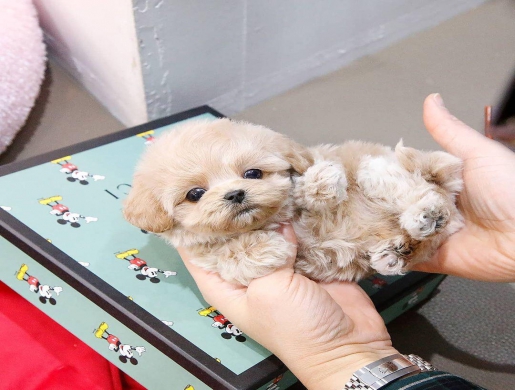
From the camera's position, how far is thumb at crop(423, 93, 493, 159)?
1.25m

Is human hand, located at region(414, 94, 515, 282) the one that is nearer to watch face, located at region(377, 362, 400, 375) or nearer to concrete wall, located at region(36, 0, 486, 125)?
watch face, located at region(377, 362, 400, 375)

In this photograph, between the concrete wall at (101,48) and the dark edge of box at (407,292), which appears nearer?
the dark edge of box at (407,292)

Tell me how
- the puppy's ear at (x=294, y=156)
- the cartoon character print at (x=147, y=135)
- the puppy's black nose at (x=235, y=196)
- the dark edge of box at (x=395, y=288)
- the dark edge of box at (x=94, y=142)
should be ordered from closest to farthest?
the puppy's black nose at (x=235, y=196) < the puppy's ear at (x=294, y=156) < the dark edge of box at (x=395, y=288) < the dark edge of box at (x=94, y=142) < the cartoon character print at (x=147, y=135)

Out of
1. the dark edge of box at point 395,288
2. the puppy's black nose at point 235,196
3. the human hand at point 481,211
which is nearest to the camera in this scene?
the puppy's black nose at point 235,196

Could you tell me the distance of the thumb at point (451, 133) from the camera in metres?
1.25

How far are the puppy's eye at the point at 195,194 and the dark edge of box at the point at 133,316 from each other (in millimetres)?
340

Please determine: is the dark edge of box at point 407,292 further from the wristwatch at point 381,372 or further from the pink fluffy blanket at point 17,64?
the pink fluffy blanket at point 17,64

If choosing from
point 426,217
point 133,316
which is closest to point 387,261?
point 426,217

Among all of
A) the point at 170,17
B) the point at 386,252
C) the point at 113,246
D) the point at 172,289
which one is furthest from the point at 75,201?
the point at 386,252

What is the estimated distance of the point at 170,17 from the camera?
5.73 ft

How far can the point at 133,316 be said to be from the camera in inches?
45.4

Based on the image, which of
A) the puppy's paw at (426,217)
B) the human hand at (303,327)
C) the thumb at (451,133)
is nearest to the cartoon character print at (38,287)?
the human hand at (303,327)

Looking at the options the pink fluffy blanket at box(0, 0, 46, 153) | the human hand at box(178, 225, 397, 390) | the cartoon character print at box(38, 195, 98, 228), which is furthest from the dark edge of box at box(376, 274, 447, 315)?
the pink fluffy blanket at box(0, 0, 46, 153)

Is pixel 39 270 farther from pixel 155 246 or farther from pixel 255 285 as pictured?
pixel 255 285
